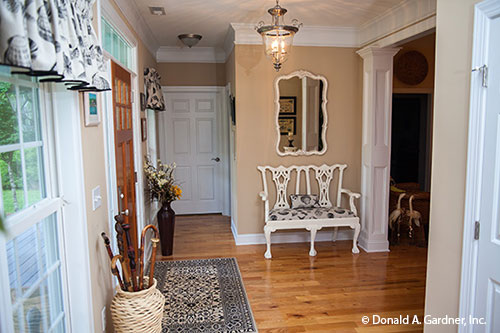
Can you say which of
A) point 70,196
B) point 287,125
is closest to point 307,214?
point 287,125

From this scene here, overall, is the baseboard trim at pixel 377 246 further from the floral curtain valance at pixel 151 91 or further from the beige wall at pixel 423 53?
the floral curtain valance at pixel 151 91

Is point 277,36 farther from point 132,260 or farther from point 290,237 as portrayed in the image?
point 290,237

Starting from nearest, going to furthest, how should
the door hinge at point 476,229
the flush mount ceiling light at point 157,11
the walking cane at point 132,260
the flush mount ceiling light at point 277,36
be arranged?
1. the door hinge at point 476,229
2. the walking cane at point 132,260
3. the flush mount ceiling light at point 277,36
4. the flush mount ceiling light at point 157,11

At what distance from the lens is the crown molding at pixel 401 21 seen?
3311 millimetres

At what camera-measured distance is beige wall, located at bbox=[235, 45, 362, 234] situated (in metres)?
4.62

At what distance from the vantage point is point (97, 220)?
2248 millimetres

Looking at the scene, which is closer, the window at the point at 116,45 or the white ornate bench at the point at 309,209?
the window at the point at 116,45

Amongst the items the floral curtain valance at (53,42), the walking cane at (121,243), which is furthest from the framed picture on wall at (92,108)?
the walking cane at (121,243)

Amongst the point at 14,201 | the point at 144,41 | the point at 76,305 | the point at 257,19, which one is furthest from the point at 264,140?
the point at 14,201

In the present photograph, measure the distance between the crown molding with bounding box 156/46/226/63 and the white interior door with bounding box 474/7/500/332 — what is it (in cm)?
477

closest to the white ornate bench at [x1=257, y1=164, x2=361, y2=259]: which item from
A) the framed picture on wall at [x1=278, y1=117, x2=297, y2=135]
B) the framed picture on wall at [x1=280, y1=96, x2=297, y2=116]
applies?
the framed picture on wall at [x1=278, y1=117, x2=297, y2=135]

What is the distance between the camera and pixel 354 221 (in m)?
4.44

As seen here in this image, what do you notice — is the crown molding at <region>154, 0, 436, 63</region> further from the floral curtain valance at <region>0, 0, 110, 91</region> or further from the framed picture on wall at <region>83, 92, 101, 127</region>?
the floral curtain valance at <region>0, 0, 110, 91</region>

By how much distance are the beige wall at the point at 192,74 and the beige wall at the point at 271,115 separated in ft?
5.52
